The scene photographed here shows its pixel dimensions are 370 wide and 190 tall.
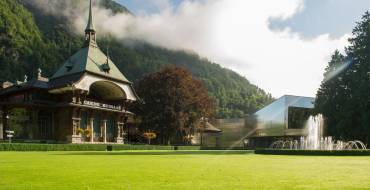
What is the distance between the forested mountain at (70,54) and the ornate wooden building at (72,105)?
131ft

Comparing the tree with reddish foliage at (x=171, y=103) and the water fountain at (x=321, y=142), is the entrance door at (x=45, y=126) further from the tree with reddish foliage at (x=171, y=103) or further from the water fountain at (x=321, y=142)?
the water fountain at (x=321, y=142)

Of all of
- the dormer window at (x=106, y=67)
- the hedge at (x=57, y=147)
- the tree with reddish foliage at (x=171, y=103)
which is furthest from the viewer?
the dormer window at (x=106, y=67)

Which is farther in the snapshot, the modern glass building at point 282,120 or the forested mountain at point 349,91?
the modern glass building at point 282,120

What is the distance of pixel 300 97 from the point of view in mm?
65250

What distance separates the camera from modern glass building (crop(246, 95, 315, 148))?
203 feet

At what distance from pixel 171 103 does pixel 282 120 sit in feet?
56.3

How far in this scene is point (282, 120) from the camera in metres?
62.6

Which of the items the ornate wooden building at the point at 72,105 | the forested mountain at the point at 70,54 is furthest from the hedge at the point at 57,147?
the forested mountain at the point at 70,54

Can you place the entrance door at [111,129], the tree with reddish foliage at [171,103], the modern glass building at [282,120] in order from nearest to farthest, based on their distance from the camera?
1. the modern glass building at [282,120]
2. the tree with reddish foliage at [171,103]
3. the entrance door at [111,129]

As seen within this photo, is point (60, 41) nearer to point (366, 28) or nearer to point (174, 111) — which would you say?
point (174, 111)

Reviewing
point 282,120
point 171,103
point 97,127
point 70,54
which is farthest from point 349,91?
point 70,54

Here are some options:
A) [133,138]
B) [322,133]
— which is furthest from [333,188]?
[133,138]

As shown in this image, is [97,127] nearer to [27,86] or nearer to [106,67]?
[106,67]

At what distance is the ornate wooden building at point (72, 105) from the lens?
5512 cm
